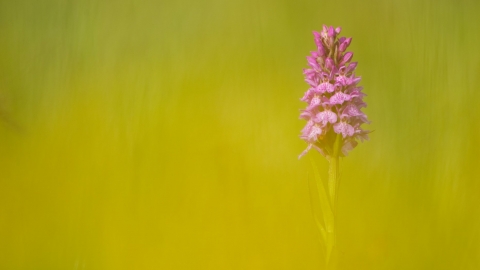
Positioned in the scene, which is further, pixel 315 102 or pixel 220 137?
pixel 220 137

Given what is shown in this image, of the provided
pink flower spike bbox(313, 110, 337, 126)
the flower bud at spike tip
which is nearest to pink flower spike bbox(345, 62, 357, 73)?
the flower bud at spike tip

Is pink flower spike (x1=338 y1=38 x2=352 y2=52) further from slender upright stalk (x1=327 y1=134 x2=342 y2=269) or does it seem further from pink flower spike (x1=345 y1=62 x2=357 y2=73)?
slender upright stalk (x1=327 y1=134 x2=342 y2=269)

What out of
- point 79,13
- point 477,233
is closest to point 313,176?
point 477,233

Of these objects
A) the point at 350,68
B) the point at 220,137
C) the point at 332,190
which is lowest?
the point at 332,190

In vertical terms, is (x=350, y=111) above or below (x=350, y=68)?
below

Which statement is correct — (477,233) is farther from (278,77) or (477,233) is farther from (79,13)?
(79,13)

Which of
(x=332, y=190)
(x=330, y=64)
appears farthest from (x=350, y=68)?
(x=332, y=190)

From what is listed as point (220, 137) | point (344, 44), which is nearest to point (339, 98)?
point (344, 44)

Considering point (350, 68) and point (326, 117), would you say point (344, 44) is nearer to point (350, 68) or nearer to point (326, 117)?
point (350, 68)
